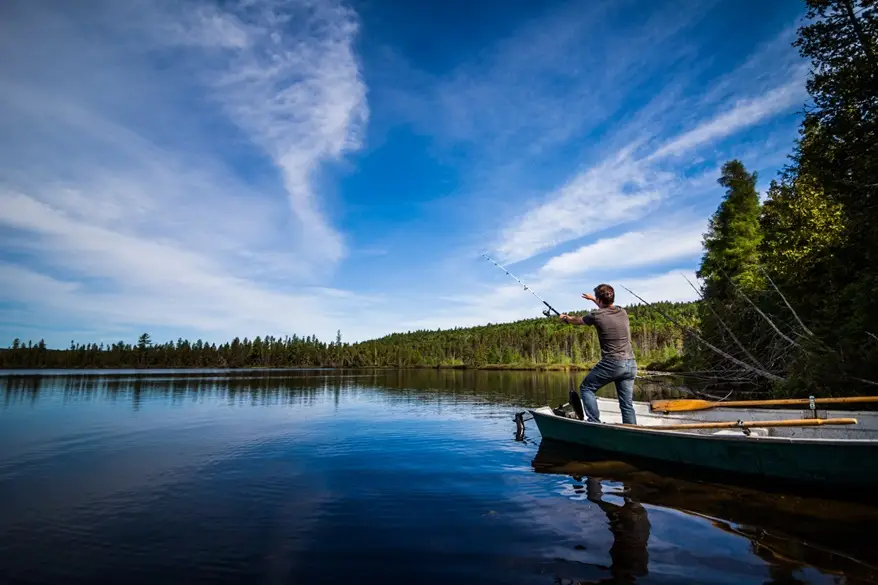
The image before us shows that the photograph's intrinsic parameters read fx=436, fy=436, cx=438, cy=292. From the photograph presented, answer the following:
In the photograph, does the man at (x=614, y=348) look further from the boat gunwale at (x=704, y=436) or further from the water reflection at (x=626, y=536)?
the water reflection at (x=626, y=536)

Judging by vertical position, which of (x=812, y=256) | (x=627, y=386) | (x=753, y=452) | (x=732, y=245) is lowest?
(x=753, y=452)

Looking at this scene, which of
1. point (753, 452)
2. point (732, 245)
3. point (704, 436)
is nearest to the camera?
point (753, 452)

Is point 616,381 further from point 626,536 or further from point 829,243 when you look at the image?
point 829,243

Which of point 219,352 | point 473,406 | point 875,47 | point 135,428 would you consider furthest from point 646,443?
point 219,352

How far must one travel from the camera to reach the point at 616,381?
966 centimetres

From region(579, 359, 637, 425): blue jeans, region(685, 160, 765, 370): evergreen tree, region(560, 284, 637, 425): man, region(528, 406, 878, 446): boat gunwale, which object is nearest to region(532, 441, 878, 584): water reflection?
region(528, 406, 878, 446): boat gunwale

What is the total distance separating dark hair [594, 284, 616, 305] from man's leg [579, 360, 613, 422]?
1359 millimetres

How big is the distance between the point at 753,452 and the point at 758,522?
1792 mm

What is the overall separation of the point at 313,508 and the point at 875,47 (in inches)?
696

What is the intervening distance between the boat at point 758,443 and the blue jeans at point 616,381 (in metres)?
0.54

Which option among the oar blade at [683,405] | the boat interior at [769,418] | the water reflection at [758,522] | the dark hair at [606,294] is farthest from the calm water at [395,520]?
the dark hair at [606,294]

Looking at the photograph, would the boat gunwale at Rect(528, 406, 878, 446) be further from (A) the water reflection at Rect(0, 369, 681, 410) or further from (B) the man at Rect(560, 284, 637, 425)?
(A) the water reflection at Rect(0, 369, 681, 410)

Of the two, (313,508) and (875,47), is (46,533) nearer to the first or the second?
(313,508)

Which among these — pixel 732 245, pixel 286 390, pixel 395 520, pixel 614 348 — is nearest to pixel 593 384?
pixel 614 348
